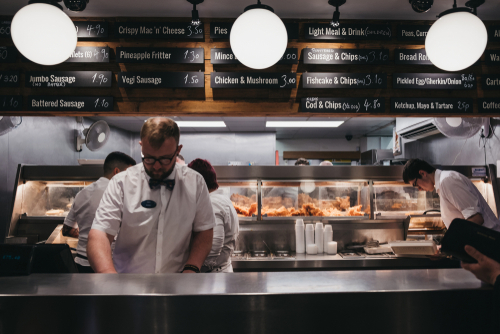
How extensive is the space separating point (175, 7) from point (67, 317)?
220cm

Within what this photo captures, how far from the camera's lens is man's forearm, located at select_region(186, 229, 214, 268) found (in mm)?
1747

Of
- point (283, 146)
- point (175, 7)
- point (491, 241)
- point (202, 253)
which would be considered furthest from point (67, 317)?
point (283, 146)

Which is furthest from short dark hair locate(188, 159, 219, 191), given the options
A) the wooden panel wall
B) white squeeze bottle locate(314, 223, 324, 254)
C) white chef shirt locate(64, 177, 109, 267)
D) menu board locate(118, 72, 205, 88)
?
white squeeze bottle locate(314, 223, 324, 254)

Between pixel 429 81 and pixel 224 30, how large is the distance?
1658mm

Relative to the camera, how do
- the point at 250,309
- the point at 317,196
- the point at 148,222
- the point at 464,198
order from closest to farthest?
1. the point at 250,309
2. the point at 148,222
3. the point at 464,198
4. the point at 317,196

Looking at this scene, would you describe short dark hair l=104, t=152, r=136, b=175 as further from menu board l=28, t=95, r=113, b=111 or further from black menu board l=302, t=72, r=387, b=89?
black menu board l=302, t=72, r=387, b=89

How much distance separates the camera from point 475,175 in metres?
3.85

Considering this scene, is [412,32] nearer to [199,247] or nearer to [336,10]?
[336,10]

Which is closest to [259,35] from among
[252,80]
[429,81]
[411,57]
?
[252,80]

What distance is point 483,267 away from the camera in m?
0.96

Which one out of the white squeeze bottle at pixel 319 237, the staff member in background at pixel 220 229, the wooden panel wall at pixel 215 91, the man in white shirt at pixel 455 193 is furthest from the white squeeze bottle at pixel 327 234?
the wooden panel wall at pixel 215 91

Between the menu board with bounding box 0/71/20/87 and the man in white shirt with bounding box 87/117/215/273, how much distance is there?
1.37 metres

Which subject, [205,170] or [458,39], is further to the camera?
[205,170]

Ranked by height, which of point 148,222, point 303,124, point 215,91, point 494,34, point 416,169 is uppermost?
point 303,124
